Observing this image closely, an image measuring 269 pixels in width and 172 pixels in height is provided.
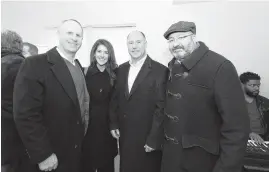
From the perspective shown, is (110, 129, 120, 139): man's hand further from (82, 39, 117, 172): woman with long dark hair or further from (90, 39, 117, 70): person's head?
(90, 39, 117, 70): person's head

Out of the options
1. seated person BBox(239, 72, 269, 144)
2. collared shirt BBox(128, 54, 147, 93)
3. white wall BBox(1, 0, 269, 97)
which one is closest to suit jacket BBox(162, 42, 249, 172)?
collared shirt BBox(128, 54, 147, 93)

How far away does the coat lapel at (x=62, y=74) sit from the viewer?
1341mm

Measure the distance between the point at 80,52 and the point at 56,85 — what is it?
1764 millimetres

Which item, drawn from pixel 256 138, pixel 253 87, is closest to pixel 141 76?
pixel 256 138

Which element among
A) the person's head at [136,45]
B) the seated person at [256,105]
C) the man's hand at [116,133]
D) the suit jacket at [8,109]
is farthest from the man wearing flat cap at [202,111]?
the seated person at [256,105]

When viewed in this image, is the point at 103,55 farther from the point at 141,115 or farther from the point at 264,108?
the point at 264,108

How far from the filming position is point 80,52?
300 cm

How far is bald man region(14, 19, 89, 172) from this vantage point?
4.04 ft

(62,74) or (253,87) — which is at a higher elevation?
(62,74)

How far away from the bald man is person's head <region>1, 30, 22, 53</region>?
0.99 ft

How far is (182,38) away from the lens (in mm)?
1179

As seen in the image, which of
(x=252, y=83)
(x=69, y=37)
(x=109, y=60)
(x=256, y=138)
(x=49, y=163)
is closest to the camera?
(x=49, y=163)

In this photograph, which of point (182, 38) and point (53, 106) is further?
point (53, 106)

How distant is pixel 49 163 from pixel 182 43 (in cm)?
114
